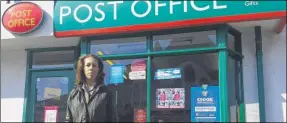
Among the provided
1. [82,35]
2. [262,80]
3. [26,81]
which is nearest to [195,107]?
[262,80]

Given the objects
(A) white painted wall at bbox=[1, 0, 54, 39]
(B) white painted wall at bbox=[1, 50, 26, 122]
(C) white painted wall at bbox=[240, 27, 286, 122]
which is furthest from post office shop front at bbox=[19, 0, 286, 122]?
(B) white painted wall at bbox=[1, 50, 26, 122]

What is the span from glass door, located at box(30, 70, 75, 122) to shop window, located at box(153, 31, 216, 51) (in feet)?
5.69

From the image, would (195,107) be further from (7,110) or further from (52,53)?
(7,110)

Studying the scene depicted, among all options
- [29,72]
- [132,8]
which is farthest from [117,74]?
[29,72]

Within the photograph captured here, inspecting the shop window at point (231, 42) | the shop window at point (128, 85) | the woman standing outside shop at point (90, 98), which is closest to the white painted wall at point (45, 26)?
the shop window at point (128, 85)

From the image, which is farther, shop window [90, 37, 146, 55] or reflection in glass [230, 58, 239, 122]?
shop window [90, 37, 146, 55]

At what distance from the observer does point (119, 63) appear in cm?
588

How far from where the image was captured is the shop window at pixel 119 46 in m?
5.76

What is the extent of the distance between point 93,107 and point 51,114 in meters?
3.61

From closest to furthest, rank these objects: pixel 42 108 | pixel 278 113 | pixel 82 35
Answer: pixel 278 113, pixel 82 35, pixel 42 108

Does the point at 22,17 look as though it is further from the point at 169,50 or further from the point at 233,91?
the point at 233,91

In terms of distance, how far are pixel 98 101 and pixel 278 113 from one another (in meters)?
3.10

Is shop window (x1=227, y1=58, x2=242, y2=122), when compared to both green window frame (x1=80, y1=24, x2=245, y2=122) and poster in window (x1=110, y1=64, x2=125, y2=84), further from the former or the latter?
poster in window (x1=110, y1=64, x2=125, y2=84)

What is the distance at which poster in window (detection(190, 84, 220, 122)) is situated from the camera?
5316 mm
